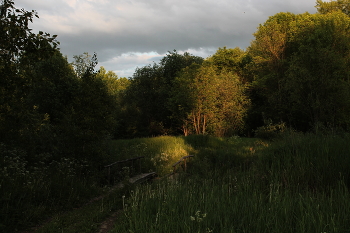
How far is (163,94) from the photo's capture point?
30391 millimetres

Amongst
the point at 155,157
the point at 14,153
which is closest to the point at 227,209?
the point at 14,153

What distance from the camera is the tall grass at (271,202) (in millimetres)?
3961

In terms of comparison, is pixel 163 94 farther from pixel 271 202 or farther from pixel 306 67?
pixel 271 202

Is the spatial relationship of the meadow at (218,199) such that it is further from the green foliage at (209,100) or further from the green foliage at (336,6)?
the green foliage at (336,6)

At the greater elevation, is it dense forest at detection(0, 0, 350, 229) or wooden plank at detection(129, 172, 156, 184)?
dense forest at detection(0, 0, 350, 229)

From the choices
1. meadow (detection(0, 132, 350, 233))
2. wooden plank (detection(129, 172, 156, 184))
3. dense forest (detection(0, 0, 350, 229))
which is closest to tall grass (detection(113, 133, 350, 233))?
meadow (detection(0, 132, 350, 233))

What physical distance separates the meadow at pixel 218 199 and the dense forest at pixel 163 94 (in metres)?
0.83

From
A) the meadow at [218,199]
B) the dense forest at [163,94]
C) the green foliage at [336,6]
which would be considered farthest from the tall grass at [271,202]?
the green foliage at [336,6]

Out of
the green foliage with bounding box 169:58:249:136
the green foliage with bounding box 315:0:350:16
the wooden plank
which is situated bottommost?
the wooden plank

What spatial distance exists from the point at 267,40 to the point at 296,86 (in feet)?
34.3

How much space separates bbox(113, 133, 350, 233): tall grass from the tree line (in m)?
3.92

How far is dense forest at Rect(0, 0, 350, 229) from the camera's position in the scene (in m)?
6.63

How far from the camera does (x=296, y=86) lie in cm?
2180

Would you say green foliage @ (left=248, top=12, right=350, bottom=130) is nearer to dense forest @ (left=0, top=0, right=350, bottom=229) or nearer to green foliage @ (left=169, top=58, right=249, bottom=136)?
dense forest @ (left=0, top=0, right=350, bottom=229)
